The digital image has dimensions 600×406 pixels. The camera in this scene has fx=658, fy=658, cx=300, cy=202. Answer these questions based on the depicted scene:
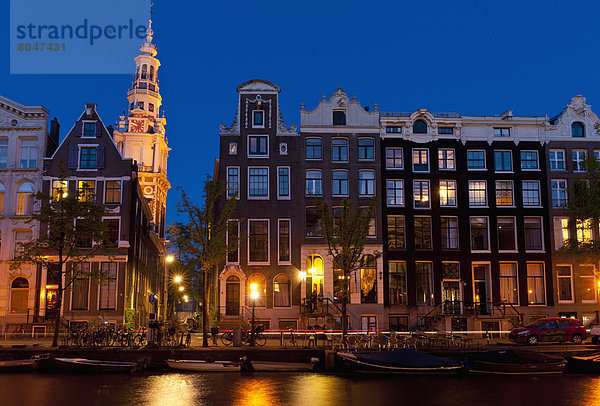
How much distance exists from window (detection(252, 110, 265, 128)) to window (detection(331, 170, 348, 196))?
25.9ft

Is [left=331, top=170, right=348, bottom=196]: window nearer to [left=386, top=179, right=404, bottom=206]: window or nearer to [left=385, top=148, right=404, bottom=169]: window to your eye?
[left=386, top=179, right=404, bottom=206]: window

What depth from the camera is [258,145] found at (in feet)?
194

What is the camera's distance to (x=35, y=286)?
55.6 metres

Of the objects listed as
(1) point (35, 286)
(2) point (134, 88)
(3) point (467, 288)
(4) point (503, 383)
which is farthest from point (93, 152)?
(2) point (134, 88)

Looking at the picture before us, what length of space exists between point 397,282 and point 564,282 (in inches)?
601

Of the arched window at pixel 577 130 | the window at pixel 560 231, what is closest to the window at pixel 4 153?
the window at pixel 560 231

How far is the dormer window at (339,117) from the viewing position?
199 ft

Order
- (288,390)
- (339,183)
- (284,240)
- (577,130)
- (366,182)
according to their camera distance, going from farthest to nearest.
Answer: (577,130)
(366,182)
(339,183)
(284,240)
(288,390)

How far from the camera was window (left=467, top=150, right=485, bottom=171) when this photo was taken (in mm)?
60972

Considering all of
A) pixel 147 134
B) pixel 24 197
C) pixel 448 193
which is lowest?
pixel 24 197

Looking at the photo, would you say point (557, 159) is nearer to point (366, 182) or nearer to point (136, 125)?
point (366, 182)

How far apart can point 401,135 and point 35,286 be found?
114ft

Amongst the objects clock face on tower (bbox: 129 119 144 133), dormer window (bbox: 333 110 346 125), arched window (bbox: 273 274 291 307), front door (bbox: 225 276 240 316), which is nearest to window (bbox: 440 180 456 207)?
dormer window (bbox: 333 110 346 125)

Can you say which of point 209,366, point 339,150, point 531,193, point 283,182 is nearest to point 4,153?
point 283,182
